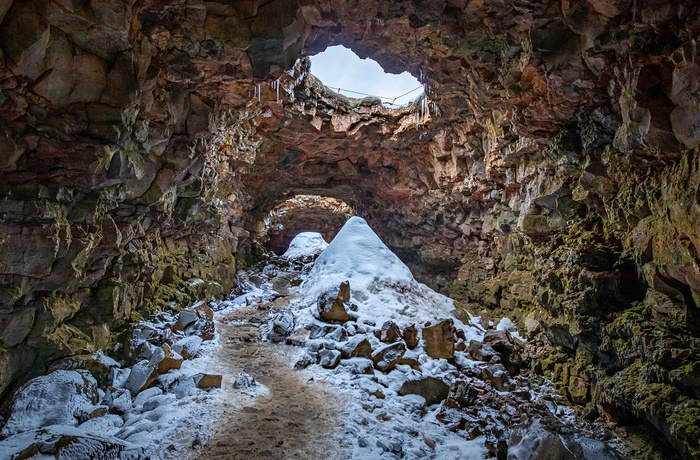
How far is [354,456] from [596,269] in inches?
178

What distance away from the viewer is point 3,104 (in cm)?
342

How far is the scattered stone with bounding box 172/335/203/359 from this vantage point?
6.54 m

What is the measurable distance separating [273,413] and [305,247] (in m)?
17.0

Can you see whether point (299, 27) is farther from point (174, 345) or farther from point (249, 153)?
point (249, 153)

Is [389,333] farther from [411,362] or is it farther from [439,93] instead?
[439,93]

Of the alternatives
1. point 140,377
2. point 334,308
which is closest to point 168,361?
point 140,377

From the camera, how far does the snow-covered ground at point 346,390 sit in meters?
4.10

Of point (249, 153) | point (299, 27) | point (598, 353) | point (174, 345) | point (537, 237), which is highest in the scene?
point (249, 153)

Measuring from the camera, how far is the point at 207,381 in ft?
18.0

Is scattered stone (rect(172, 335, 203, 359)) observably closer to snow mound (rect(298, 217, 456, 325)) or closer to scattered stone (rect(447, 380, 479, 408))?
snow mound (rect(298, 217, 456, 325))

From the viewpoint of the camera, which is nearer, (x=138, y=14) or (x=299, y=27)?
(x=138, y=14)

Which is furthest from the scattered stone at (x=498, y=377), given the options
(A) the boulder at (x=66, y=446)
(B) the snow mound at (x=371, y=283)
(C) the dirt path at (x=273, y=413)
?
(A) the boulder at (x=66, y=446)

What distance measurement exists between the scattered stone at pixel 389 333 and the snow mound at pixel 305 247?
1293 cm

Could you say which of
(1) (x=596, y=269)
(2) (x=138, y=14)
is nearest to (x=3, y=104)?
(2) (x=138, y=14)
